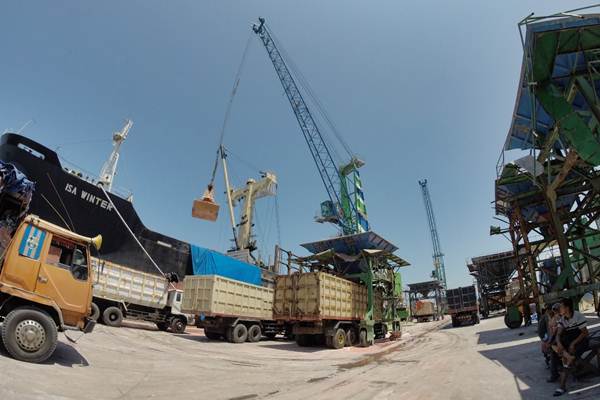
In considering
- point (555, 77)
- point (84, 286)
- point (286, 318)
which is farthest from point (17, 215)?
point (555, 77)

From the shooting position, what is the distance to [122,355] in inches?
365

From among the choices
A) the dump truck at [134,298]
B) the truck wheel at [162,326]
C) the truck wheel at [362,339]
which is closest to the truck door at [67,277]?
the dump truck at [134,298]

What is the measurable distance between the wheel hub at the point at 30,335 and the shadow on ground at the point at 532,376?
893 cm

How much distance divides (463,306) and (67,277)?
103ft

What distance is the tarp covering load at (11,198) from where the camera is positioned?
7204 mm

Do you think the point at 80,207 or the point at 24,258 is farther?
the point at 80,207

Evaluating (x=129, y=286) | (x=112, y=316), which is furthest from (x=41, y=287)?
(x=129, y=286)

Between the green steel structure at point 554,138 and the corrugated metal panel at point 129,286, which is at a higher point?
the green steel structure at point 554,138

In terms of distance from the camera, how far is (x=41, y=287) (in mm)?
7020

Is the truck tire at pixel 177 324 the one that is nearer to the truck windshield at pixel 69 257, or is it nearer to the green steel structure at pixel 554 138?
the truck windshield at pixel 69 257

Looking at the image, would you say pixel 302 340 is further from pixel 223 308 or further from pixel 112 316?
pixel 112 316

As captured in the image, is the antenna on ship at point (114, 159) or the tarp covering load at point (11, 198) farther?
the antenna on ship at point (114, 159)

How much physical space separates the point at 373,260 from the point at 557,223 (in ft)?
31.0

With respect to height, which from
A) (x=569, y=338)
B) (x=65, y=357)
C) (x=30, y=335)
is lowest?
(x=65, y=357)
